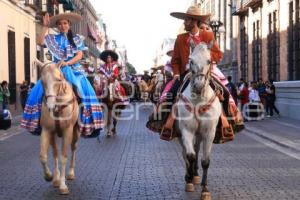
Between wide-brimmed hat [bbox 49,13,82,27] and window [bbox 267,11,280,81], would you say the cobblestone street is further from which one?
window [bbox 267,11,280,81]

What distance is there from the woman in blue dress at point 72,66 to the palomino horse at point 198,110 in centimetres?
154

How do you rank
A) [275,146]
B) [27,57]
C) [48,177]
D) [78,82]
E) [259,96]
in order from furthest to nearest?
[27,57] → [259,96] → [275,146] → [78,82] → [48,177]

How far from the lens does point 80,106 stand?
855 cm

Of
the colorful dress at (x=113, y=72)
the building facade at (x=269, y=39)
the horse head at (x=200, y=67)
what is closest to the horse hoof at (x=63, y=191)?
the horse head at (x=200, y=67)

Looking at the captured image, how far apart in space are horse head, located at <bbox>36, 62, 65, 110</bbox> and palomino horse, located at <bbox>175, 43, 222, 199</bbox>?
5.29ft

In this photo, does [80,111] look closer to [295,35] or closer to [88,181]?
[88,181]

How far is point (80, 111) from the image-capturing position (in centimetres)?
856

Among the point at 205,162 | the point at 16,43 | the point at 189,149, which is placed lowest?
the point at 205,162

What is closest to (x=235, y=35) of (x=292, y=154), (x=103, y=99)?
(x=103, y=99)

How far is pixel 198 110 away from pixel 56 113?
6.38 feet

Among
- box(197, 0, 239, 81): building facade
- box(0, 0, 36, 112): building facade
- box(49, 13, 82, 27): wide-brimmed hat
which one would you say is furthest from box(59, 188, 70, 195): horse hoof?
box(197, 0, 239, 81): building facade

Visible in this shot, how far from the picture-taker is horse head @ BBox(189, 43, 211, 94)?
7.09 metres

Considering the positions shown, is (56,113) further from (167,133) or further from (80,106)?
(167,133)

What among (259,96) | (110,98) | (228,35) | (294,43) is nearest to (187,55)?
(110,98)
